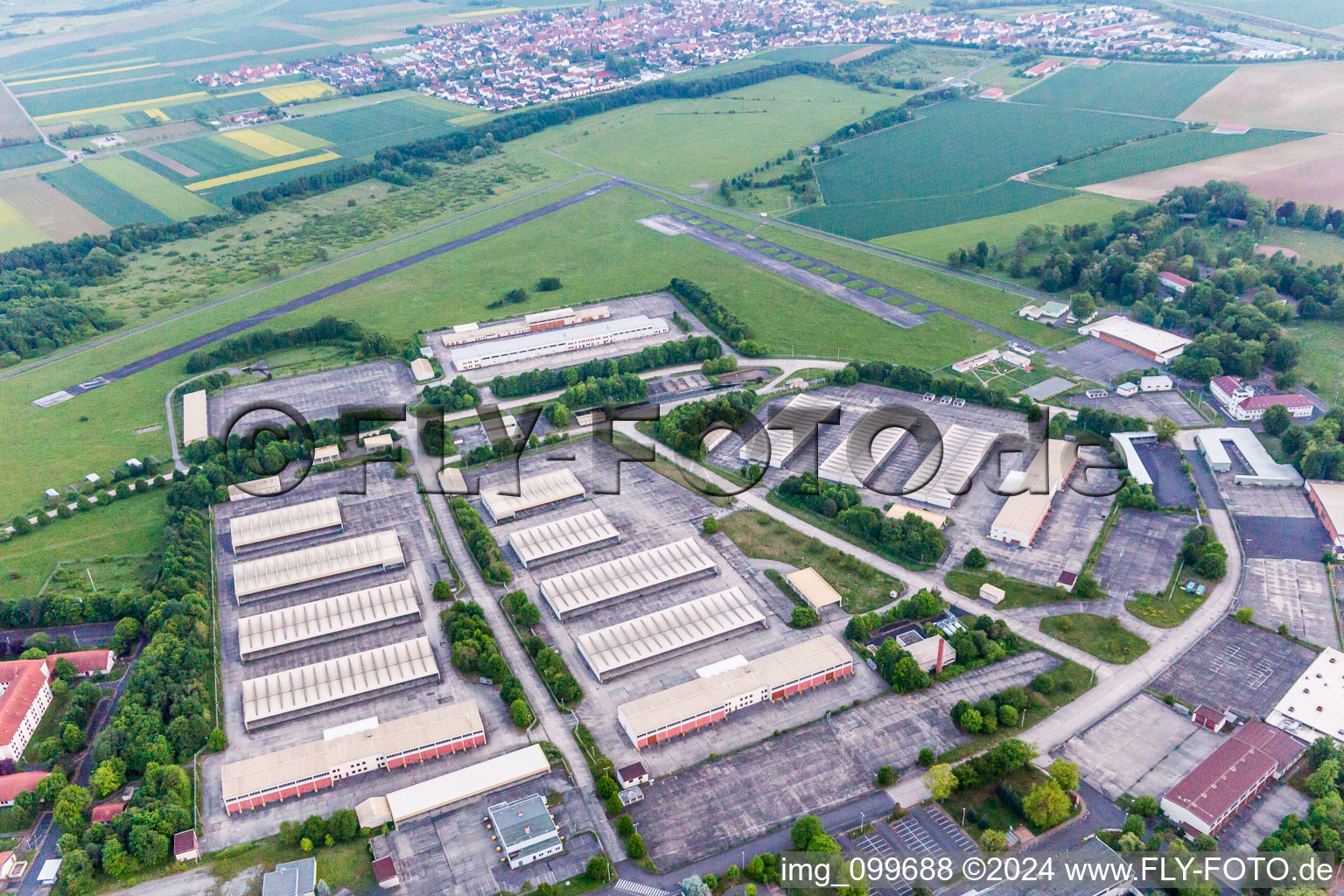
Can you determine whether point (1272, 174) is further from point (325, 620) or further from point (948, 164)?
point (325, 620)

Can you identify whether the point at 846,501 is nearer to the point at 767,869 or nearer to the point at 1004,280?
the point at 767,869

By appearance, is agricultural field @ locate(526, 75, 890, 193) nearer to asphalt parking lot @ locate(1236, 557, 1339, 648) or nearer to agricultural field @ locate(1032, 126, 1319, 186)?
agricultural field @ locate(1032, 126, 1319, 186)

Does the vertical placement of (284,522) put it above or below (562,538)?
above

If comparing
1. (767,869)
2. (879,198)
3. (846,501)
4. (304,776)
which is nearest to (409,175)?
(879,198)

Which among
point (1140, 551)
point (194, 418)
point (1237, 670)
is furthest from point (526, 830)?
point (194, 418)

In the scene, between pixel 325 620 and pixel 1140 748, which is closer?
pixel 1140 748

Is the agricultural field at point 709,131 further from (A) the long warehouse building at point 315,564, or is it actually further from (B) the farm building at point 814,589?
(B) the farm building at point 814,589
